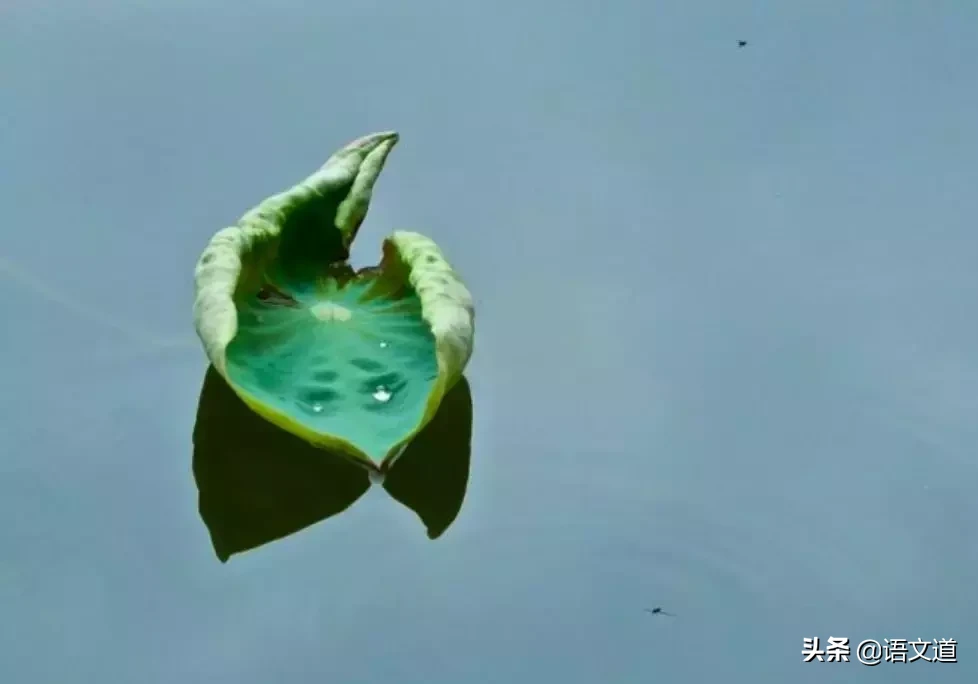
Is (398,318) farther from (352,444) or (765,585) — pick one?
(765,585)

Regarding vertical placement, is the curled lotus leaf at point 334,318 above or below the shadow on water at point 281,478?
above

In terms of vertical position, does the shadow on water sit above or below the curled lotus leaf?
below

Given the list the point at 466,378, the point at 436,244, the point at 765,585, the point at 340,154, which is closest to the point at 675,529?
the point at 765,585

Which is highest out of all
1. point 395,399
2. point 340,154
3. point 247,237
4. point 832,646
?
point 340,154
